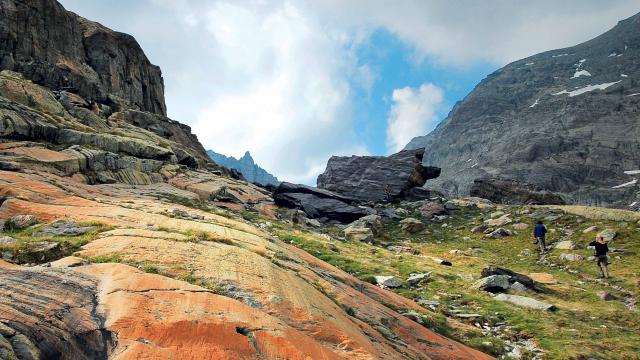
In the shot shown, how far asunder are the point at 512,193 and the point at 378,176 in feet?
79.1

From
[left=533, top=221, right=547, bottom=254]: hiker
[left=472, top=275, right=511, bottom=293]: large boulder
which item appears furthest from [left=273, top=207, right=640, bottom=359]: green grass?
[left=533, top=221, right=547, bottom=254]: hiker

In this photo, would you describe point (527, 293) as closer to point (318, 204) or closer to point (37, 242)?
point (37, 242)

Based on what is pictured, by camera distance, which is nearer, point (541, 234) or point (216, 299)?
point (216, 299)

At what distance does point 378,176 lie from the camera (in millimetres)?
66562

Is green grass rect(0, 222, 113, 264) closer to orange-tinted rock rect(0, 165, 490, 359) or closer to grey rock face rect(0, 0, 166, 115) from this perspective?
orange-tinted rock rect(0, 165, 490, 359)

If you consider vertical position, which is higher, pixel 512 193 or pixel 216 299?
pixel 512 193

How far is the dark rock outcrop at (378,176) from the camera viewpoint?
63812 millimetres

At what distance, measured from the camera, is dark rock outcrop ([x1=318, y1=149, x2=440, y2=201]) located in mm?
63812

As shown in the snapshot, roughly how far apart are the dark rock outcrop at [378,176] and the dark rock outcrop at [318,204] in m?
12.1

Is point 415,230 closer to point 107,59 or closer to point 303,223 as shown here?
point 303,223

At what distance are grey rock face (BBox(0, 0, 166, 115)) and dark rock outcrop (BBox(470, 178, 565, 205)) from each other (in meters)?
64.7

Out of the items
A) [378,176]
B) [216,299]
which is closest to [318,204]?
[378,176]

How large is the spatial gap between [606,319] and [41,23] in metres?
78.8

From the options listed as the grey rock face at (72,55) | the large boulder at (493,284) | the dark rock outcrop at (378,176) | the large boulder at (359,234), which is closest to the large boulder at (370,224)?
the large boulder at (359,234)
